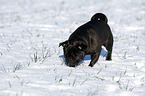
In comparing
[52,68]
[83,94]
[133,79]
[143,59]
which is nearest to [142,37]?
[143,59]

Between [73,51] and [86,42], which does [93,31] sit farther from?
[73,51]

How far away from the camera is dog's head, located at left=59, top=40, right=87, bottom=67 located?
11.6ft

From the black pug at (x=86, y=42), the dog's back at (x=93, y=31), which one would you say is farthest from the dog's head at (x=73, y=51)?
the dog's back at (x=93, y=31)

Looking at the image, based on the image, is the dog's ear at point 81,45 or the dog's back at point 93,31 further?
the dog's back at point 93,31

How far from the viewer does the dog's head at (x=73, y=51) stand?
11.6 ft

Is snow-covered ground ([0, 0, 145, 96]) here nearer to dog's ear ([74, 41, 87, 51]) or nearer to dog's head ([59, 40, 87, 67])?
dog's head ([59, 40, 87, 67])

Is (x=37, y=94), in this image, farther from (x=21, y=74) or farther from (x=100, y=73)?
(x=100, y=73)

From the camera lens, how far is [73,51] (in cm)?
360

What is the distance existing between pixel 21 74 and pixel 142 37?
4.80 m

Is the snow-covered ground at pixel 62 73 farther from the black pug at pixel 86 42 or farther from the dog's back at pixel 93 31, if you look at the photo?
the dog's back at pixel 93 31

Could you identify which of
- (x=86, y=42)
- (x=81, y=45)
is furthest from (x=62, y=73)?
(x=86, y=42)

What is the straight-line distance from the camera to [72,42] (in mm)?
3586

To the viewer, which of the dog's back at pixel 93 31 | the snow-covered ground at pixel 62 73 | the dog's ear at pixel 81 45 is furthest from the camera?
the dog's back at pixel 93 31

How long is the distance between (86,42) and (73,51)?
1.07ft
